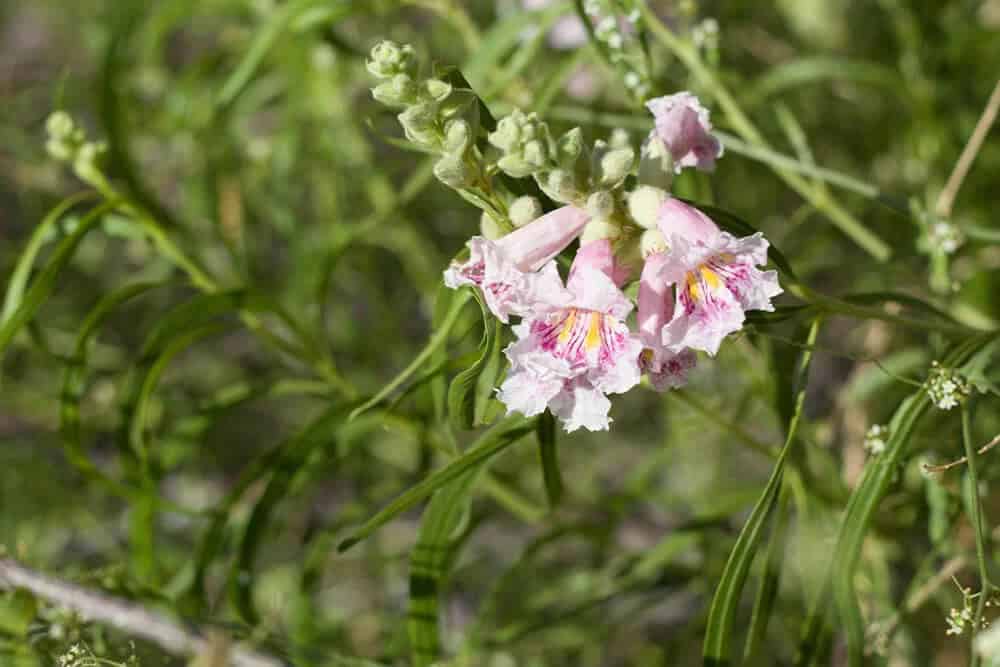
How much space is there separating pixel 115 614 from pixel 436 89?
68 centimetres

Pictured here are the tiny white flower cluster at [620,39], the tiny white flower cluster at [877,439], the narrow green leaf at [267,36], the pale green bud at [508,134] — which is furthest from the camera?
the narrow green leaf at [267,36]

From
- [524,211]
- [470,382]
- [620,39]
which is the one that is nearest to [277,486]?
[470,382]

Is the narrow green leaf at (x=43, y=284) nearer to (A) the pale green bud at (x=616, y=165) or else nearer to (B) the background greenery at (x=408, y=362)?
(B) the background greenery at (x=408, y=362)

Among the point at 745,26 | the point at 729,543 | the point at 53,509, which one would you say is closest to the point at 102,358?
the point at 53,509

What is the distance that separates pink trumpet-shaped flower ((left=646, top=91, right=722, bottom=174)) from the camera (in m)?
0.97

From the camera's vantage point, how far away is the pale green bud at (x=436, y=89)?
0.85 m

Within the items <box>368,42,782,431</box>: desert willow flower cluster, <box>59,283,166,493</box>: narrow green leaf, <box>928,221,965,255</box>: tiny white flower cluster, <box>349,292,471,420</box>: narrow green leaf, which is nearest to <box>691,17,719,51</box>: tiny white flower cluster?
<box>928,221,965,255</box>: tiny white flower cluster

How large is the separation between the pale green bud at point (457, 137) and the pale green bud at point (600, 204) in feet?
0.39

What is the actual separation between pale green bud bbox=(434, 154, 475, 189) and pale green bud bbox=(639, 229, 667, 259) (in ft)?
0.54

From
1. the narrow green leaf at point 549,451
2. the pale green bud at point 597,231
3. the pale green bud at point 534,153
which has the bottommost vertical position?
the narrow green leaf at point 549,451

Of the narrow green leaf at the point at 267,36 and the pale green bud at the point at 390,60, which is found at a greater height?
the pale green bud at the point at 390,60

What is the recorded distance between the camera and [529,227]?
0.90 meters

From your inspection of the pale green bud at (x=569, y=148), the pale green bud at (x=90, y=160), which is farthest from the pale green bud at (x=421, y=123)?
the pale green bud at (x=90, y=160)

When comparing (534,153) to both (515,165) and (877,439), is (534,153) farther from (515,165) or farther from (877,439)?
(877,439)
